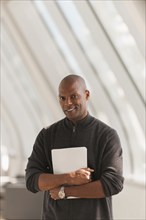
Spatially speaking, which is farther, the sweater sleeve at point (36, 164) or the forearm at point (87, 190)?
the sweater sleeve at point (36, 164)

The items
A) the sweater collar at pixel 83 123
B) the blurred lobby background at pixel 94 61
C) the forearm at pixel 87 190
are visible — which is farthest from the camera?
the blurred lobby background at pixel 94 61

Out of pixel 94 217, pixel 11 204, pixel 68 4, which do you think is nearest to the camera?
pixel 94 217

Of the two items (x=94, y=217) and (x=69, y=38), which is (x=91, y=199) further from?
(x=69, y=38)

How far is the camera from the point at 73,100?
2137 millimetres

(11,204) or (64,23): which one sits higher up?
(64,23)

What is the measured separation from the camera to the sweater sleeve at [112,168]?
6.86 feet

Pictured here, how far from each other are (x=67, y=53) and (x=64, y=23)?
3.12 ft

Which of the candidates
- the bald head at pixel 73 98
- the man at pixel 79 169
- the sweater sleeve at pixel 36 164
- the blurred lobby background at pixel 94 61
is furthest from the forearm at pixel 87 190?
the blurred lobby background at pixel 94 61

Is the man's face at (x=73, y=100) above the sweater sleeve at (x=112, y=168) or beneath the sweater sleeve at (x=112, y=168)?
above

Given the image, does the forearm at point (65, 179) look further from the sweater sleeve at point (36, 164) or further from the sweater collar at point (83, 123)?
the sweater collar at point (83, 123)

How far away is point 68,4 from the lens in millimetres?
6566

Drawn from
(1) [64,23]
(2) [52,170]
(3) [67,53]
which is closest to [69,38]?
(1) [64,23]

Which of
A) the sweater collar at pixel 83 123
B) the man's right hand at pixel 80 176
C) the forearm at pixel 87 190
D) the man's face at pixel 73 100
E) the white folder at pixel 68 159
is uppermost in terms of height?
the man's face at pixel 73 100

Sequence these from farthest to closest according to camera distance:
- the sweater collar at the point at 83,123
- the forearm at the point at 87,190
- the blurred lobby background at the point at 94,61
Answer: the blurred lobby background at the point at 94,61 → the sweater collar at the point at 83,123 → the forearm at the point at 87,190
